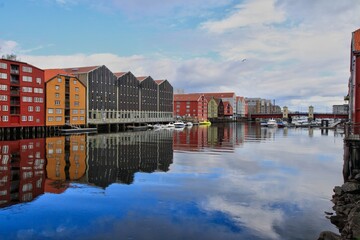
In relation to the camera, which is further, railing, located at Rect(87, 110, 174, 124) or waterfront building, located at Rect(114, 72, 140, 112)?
waterfront building, located at Rect(114, 72, 140, 112)

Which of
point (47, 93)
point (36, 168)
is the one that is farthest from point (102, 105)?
point (36, 168)

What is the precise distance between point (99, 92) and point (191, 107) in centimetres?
7921

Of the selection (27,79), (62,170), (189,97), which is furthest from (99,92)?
(189,97)

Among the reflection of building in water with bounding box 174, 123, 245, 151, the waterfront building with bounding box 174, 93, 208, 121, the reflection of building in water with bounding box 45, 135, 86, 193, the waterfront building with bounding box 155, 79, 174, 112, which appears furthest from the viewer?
the waterfront building with bounding box 174, 93, 208, 121

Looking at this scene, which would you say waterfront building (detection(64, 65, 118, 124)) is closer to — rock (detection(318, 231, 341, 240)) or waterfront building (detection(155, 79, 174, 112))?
waterfront building (detection(155, 79, 174, 112))

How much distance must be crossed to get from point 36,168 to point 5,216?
46.5 ft

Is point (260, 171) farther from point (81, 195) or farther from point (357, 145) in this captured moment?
point (81, 195)

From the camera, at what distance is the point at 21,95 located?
76375mm

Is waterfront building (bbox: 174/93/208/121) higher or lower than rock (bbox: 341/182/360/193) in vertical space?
higher

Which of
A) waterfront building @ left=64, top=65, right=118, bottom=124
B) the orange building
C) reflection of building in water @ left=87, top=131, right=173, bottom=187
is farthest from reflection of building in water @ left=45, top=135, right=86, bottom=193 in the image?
waterfront building @ left=64, top=65, right=118, bottom=124

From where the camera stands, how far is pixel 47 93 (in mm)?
84125

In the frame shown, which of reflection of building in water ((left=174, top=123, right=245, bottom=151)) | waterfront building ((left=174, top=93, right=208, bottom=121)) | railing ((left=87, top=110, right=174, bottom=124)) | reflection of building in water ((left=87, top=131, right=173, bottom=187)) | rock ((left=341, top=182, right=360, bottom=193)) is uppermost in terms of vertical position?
waterfront building ((left=174, top=93, right=208, bottom=121))

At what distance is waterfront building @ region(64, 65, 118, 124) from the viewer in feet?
321

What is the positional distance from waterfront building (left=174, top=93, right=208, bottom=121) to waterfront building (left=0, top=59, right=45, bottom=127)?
9896 centimetres
